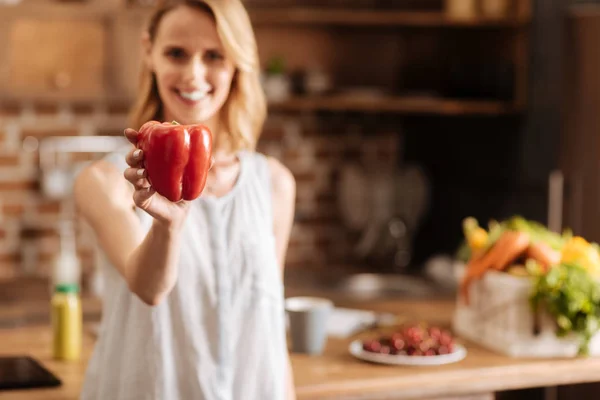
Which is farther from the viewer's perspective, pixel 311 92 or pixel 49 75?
pixel 311 92

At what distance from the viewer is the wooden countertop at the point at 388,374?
2.18 metres

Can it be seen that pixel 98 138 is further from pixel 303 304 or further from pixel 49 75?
pixel 303 304

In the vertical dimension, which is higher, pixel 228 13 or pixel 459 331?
pixel 228 13

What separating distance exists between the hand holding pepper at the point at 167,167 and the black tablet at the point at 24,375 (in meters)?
0.73

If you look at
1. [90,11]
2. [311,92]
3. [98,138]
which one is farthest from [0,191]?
[311,92]

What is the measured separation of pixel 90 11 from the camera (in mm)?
3891

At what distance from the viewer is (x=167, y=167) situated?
150cm

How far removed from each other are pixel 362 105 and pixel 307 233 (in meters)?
0.68

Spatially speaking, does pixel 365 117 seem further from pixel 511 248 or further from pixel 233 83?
pixel 233 83

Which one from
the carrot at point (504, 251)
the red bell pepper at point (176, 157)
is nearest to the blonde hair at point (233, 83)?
the red bell pepper at point (176, 157)

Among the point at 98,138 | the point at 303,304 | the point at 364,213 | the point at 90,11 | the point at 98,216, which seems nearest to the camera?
the point at 98,216

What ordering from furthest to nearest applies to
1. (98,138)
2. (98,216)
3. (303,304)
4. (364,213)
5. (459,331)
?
(364,213), (98,138), (459,331), (303,304), (98,216)

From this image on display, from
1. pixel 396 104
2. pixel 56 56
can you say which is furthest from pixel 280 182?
pixel 396 104

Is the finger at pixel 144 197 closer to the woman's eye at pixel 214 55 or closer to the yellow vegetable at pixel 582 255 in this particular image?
the woman's eye at pixel 214 55
